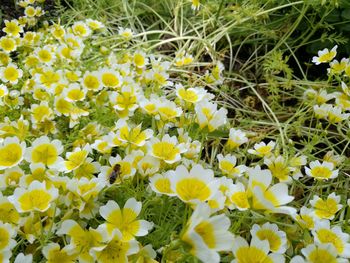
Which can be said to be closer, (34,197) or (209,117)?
(34,197)

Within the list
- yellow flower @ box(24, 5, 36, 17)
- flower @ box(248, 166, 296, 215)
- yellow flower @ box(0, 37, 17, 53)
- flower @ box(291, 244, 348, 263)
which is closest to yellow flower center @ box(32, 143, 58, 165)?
flower @ box(248, 166, 296, 215)

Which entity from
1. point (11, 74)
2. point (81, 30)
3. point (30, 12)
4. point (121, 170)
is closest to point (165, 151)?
point (121, 170)

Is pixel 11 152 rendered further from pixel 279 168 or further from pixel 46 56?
pixel 46 56

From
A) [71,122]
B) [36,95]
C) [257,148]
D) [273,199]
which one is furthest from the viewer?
[36,95]

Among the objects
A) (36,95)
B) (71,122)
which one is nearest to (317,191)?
(71,122)

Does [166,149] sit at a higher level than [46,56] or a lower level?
higher

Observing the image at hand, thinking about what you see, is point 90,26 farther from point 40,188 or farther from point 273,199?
point 273,199

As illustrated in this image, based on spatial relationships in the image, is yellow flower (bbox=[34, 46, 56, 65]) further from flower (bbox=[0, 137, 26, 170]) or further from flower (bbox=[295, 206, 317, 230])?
flower (bbox=[295, 206, 317, 230])
